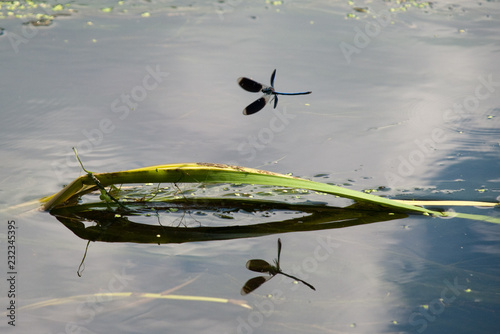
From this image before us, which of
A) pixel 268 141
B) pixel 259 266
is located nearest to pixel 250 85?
pixel 268 141

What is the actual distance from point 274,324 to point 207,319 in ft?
0.58

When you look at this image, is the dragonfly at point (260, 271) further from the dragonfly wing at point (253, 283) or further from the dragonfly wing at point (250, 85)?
the dragonfly wing at point (250, 85)

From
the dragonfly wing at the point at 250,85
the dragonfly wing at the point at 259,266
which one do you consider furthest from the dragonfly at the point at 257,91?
the dragonfly wing at the point at 259,266

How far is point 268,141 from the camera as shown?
2.52m

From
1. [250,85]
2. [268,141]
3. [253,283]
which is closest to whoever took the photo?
[253,283]

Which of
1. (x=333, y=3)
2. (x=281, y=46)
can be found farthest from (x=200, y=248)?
(x=333, y=3)

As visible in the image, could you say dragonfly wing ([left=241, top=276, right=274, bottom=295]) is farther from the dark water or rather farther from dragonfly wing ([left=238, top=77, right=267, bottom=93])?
dragonfly wing ([left=238, top=77, right=267, bottom=93])

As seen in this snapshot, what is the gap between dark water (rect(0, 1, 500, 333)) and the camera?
1.54 meters

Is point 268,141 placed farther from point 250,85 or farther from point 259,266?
point 259,266

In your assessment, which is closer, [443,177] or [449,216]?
[449,216]

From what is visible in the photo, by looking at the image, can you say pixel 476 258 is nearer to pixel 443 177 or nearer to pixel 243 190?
pixel 443 177

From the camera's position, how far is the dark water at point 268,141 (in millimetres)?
1544

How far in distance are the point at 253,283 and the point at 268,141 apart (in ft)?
3.29

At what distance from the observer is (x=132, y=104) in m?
2.81
